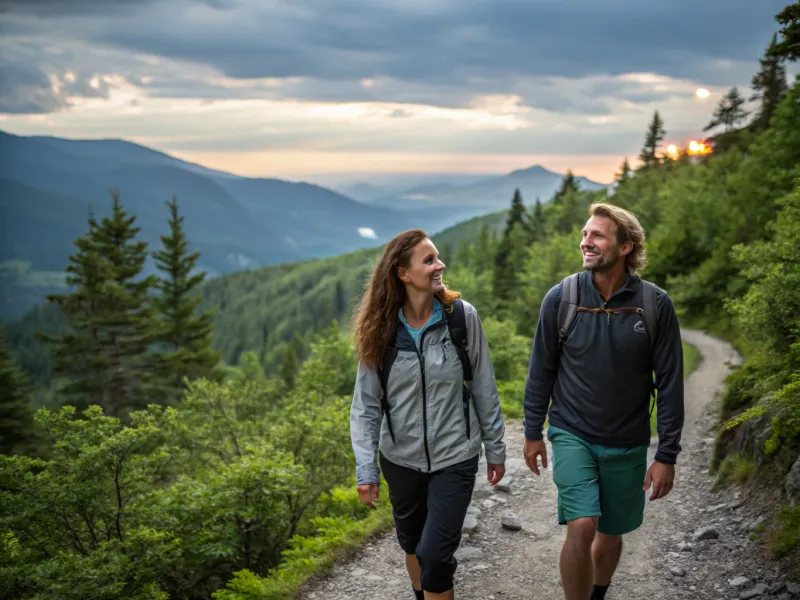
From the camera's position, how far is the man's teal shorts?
158 inches

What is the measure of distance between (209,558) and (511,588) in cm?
446

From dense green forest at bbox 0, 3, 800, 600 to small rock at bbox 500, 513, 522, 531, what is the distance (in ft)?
4.74

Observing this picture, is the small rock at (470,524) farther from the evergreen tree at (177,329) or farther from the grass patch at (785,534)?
the evergreen tree at (177,329)

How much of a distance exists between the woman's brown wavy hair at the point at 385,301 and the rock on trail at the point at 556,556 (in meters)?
2.96

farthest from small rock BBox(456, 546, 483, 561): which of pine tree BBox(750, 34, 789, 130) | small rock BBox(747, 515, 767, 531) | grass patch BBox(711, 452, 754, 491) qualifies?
pine tree BBox(750, 34, 789, 130)

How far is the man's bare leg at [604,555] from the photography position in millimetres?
4375

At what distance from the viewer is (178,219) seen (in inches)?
1563

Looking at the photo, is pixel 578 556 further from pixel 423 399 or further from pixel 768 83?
pixel 768 83

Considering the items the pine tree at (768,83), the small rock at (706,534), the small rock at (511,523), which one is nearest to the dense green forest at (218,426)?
the small rock at (706,534)

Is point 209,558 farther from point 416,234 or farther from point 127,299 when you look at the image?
point 127,299

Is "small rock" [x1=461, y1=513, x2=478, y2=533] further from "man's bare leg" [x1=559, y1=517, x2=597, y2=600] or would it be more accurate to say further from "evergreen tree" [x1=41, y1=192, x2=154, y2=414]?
"evergreen tree" [x1=41, y1=192, x2=154, y2=414]

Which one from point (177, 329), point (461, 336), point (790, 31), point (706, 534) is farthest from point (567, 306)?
point (177, 329)

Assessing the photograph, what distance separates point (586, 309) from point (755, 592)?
293 cm

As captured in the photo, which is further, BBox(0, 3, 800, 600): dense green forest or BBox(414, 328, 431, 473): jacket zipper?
BBox(0, 3, 800, 600): dense green forest
